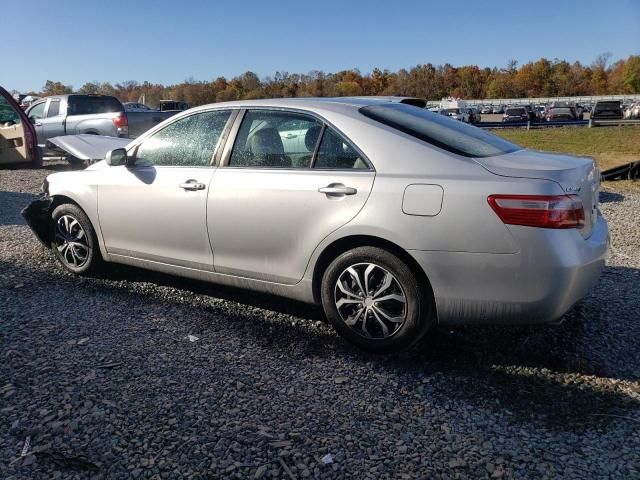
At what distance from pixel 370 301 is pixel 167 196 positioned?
6.09 ft

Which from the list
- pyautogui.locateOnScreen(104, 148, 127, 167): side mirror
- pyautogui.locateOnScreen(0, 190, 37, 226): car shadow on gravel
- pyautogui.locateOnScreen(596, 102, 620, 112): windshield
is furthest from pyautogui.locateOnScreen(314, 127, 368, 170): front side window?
pyautogui.locateOnScreen(596, 102, 620, 112): windshield

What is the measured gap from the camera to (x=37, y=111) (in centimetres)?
1543

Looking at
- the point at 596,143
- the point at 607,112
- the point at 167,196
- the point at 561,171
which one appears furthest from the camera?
the point at 607,112

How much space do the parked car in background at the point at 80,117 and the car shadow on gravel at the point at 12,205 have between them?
451 centimetres

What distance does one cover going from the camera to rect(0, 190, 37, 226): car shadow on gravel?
25.1 ft

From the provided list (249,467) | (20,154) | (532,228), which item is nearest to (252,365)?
(249,467)

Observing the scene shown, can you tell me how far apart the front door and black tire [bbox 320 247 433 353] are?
1112mm

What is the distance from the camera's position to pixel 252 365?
11.1ft

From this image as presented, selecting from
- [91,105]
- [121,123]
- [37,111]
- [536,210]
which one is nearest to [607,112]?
[121,123]

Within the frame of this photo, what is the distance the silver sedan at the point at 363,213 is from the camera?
9.97 ft

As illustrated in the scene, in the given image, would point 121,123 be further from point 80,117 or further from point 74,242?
point 74,242

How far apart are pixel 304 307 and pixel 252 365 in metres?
1.10

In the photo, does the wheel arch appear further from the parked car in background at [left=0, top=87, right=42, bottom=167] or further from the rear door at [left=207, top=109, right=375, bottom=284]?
the parked car in background at [left=0, top=87, right=42, bottom=167]

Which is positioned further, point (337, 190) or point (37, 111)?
point (37, 111)
